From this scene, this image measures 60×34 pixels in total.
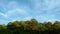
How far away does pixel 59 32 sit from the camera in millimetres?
32094

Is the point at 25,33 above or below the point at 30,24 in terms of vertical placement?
below

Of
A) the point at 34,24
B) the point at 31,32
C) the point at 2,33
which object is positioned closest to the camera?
the point at 2,33

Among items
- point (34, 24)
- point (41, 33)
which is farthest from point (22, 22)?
point (41, 33)

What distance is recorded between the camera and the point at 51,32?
31969 mm

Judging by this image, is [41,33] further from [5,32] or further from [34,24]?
[34,24]

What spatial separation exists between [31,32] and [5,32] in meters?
5.43

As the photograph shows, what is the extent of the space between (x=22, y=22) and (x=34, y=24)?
6.12 meters

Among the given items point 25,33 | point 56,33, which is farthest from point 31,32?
point 56,33

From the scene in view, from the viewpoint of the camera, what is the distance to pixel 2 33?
28000mm

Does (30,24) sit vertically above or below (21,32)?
above

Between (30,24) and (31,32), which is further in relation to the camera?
(30,24)

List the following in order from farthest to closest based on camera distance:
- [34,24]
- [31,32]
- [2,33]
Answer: [34,24] < [31,32] < [2,33]

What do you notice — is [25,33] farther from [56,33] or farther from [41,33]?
[56,33]

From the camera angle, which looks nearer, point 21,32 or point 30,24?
point 21,32
